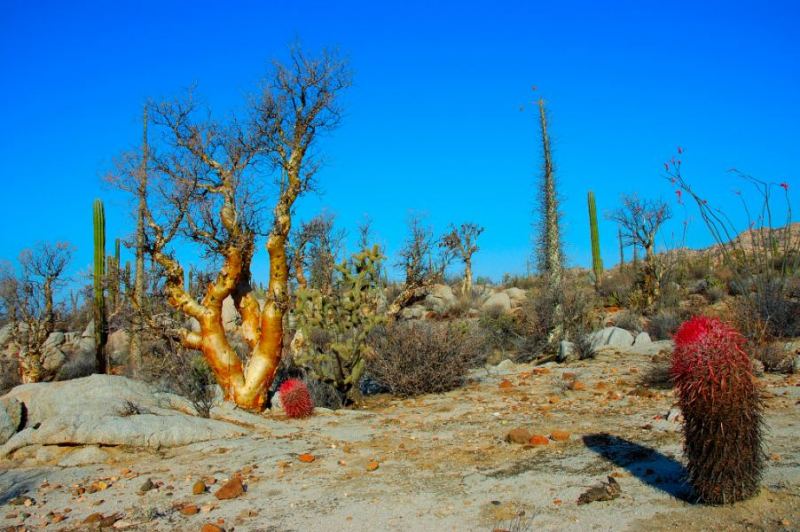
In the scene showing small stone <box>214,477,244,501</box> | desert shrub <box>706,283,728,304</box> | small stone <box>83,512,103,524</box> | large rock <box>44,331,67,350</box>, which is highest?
desert shrub <box>706,283,728,304</box>

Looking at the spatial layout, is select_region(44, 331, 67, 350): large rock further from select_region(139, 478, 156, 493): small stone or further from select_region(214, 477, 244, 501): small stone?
select_region(214, 477, 244, 501): small stone

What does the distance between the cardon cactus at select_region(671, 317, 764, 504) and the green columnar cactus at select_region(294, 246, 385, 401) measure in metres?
6.51

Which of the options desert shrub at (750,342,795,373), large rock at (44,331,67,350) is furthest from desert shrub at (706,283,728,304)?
large rock at (44,331,67,350)

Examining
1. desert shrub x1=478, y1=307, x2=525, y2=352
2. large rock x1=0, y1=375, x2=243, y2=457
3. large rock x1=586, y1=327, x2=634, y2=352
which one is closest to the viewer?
large rock x1=0, y1=375, x2=243, y2=457

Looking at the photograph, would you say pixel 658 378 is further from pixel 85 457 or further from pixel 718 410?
pixel 85 457

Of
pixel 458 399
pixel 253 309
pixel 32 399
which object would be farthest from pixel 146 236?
pixel 458 399

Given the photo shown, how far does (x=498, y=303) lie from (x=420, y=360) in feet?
43.4

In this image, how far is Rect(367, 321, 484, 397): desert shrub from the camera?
11148mm

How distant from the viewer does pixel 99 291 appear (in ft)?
53.6

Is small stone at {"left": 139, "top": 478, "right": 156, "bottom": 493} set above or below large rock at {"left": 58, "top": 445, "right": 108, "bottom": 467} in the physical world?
below

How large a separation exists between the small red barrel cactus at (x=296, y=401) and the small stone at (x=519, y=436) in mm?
3304

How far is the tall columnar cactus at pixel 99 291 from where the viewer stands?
16.7 m

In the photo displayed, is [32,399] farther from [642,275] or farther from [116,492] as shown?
[642,275]

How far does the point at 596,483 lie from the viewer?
5.59 meters
